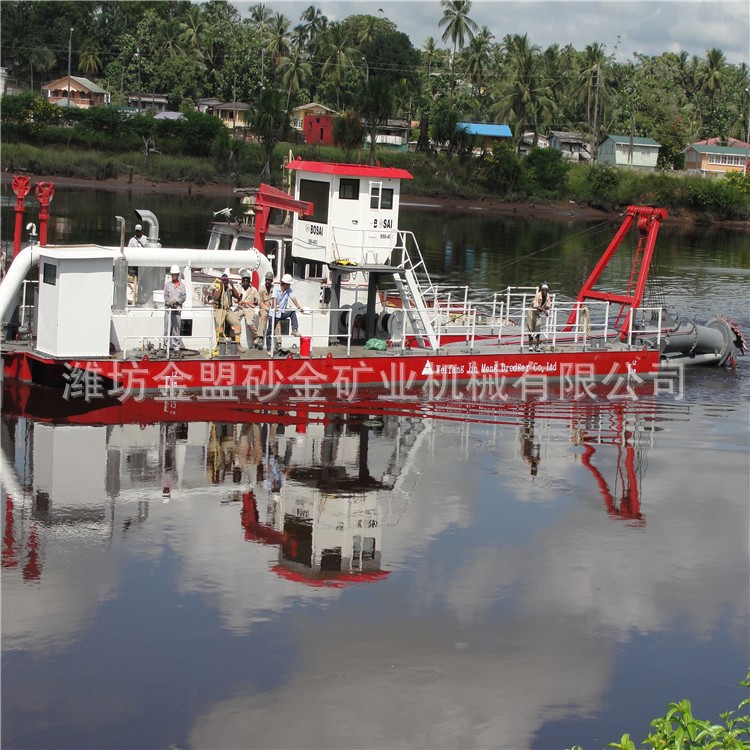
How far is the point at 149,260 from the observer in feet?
87.2

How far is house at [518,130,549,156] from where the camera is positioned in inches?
4547

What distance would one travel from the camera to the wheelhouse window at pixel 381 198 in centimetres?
2852

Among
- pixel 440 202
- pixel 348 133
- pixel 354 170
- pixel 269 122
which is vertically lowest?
pixel 354 170

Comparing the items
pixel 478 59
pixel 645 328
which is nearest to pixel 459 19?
pixel 478 59

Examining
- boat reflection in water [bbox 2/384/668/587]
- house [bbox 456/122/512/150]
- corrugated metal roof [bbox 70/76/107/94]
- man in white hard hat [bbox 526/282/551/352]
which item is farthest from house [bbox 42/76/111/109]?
boat reflection in water [bbox 2/384/668/587]

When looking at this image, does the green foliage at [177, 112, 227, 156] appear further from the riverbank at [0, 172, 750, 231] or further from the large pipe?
the large pipe

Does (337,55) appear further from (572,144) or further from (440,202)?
(440,202)

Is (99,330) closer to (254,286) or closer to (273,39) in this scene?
(254,286)

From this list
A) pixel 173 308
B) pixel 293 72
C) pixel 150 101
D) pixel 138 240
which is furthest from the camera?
pixel 150 101

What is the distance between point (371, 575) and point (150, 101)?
109 m

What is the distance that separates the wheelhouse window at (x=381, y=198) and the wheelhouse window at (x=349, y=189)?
0.37m

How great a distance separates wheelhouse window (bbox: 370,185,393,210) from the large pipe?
2916 millimetres

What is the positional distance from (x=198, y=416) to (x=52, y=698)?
12.2 metres

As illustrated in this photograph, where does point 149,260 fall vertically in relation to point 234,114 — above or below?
below
